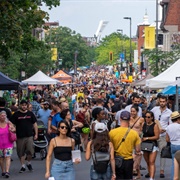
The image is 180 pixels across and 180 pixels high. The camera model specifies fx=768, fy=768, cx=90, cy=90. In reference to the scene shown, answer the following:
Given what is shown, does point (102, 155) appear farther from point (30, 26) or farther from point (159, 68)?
point (159, 68)

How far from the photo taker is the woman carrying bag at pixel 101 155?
11.6 meters

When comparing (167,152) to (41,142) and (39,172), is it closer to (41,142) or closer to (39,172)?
(39,172)

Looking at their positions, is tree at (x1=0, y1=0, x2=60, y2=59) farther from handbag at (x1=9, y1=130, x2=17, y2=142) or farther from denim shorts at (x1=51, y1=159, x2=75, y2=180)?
denim shorts at (x1=51, y1=159, x2=75, y2=180)

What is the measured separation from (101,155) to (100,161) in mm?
100

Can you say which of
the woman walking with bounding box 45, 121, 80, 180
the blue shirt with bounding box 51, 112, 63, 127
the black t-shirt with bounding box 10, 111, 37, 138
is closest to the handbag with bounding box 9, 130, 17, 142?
the black t-shirt with bounding box 10, 111, 37, 138

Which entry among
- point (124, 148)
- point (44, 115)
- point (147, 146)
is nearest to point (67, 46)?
point (44, 115)

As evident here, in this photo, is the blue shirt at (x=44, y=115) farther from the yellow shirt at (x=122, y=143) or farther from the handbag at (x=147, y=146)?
the yellow shirt at (x=122, y=143)

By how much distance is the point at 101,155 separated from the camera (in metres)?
11.7

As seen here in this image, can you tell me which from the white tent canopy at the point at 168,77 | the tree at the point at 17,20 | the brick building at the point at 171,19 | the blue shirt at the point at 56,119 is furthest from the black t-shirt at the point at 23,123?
the brick building at the point at 171,19

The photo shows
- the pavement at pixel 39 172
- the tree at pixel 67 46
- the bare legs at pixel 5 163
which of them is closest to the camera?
the bare legs at pixel 5 163

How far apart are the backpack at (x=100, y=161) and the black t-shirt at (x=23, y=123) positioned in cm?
645

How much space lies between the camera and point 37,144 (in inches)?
831

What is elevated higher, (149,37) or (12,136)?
(149,37)

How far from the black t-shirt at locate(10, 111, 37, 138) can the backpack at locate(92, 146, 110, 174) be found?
21.2ft
